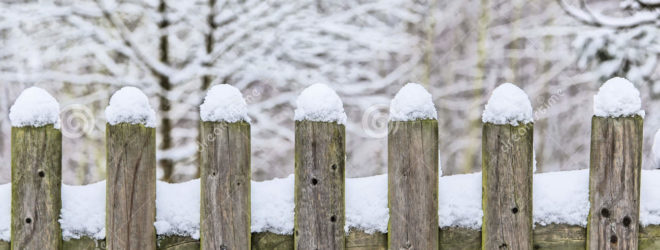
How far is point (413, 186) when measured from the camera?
1586mm

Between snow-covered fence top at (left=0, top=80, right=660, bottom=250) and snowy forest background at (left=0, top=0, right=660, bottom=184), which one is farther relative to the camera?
snowy forest background at (left=0, top=0, right=660, bottom=184)

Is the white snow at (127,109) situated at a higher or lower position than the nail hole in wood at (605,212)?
higher

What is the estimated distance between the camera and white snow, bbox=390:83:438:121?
61.4 inches

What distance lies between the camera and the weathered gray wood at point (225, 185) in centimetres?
156

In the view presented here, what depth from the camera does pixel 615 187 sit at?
5.29ft

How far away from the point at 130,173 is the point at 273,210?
392mm

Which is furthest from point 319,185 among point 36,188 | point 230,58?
point 230,58

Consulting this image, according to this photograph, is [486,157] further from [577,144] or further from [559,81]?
[577,144]

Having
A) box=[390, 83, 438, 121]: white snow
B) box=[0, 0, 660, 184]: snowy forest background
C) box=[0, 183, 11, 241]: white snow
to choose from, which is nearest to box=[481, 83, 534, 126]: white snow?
box=[390, 83, 438, 121]: white snow

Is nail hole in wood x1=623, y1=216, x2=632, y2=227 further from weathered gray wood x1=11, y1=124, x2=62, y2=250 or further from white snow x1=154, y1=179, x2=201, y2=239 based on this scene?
weathered gray wood x1=11, y1=124, x2=62, y2=250

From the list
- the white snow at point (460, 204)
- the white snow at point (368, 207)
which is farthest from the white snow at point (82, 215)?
the white snow at point (460, 204)

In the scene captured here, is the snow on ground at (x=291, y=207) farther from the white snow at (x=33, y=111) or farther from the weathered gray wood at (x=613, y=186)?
the white snow at (x=33, y=111)

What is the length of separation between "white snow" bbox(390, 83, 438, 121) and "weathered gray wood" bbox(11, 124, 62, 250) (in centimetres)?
91

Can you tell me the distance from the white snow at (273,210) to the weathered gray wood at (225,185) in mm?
29
